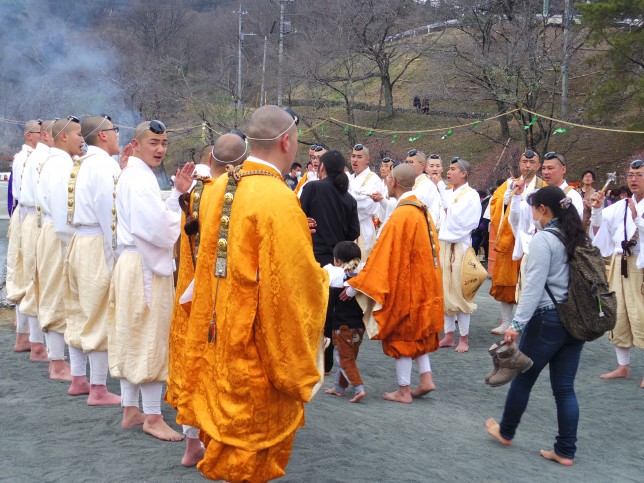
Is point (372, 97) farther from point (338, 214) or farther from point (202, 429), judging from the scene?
point (202, 429)

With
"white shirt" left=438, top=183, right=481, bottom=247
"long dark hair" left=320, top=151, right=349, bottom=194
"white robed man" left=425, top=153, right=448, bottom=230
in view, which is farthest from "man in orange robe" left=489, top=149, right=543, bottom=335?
"long dark hair" left=320, top=151, right=349, bottom=194

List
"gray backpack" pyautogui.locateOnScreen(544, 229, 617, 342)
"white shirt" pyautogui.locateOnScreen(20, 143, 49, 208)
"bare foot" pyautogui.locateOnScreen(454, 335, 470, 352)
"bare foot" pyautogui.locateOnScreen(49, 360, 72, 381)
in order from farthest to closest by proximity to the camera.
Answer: "bare foot" pyautogui.locateOnScreen(454, 335, 470, 352)
"white shirt" pyautogui.locateOnScreen(20, 143, 49, 208)
"bare foot" pyautogui.locateOnScreen(49, 360, 72, 381)
"gray backpack" pyautogui.locateOnScreen(544, 229, 617, 342)

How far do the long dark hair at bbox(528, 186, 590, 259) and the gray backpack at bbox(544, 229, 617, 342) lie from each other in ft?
0.17

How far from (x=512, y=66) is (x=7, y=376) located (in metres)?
21.9

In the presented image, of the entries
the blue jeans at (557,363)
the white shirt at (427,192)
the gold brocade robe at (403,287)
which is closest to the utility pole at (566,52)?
the white shirt at (427,192)

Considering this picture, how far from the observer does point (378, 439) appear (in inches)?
212

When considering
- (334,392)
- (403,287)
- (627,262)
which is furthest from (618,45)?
(334,392)

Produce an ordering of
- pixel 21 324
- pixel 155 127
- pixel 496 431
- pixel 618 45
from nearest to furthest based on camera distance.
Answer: pixel 155 127, pixel 496 431, pixel 21 324, pixel 618 45

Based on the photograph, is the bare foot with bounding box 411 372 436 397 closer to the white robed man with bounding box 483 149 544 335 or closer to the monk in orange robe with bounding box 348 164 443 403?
the monk in orange robe with bounding box 348 164 443 403

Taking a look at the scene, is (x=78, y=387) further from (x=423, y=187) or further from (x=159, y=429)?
(x=423, y=187)

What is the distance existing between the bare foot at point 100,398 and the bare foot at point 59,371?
36.9 inches

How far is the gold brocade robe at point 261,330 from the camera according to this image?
3486mm

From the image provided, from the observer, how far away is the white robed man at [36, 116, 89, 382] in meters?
6.50

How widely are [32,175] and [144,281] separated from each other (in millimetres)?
3081
